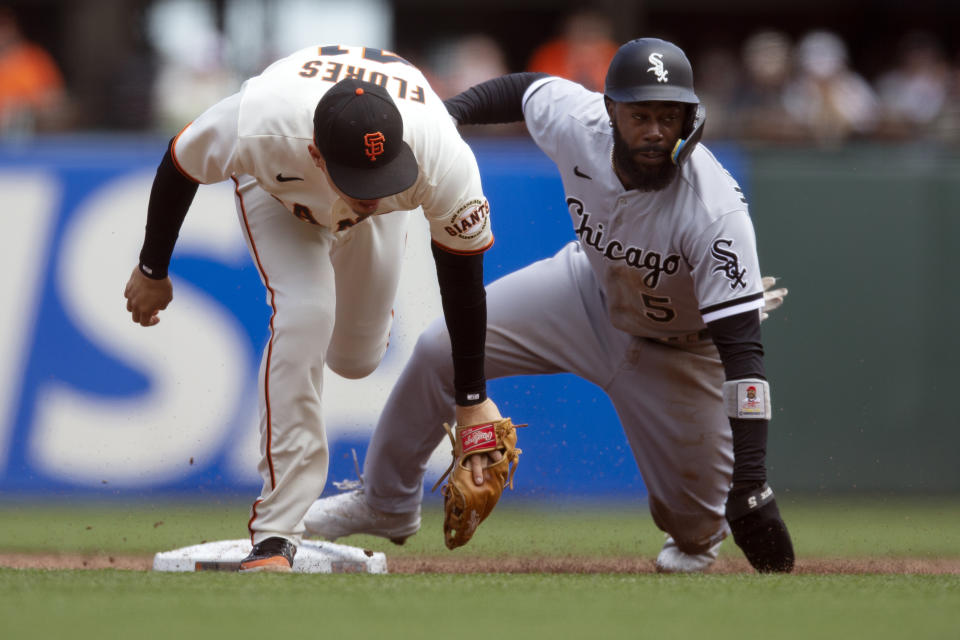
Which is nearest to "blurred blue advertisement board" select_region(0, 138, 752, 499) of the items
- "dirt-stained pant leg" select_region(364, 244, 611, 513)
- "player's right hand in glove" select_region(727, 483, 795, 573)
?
"dirt-stained pant leg" select_region(364, 244, 611, 513)

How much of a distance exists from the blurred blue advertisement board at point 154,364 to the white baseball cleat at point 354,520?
4.37 feet

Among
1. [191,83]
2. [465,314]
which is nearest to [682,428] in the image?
[465,314]

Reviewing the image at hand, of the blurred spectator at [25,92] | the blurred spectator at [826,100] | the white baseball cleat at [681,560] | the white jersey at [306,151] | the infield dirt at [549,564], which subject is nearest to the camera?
the white jersey at [306,151]

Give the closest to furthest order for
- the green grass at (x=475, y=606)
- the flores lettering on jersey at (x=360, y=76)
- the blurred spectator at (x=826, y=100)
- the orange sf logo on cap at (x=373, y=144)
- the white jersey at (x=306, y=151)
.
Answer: the green grass at (x=475, y=606)
the orange sf logo on cap at (x=373, y=144)
the white jersey at (x=306, y=151)
the flores lettering on jersey at (x=360, y=76)
the blurred spectator at (x=826, y=100)

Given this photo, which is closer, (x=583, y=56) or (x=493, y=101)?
(x=493, y=101)

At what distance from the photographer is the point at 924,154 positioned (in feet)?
23.5

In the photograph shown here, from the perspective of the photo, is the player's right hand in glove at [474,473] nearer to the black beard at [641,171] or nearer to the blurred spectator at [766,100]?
the black beard at [641,171]

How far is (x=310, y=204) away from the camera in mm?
4023

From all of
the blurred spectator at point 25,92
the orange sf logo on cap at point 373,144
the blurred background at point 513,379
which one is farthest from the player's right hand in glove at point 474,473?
the blurred spectator at point 25,92

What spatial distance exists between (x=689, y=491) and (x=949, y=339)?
278 cm

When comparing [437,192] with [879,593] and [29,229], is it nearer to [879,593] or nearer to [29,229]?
[879,593]

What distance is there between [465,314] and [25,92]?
578 cm

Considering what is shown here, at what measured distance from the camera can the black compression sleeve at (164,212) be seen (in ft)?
13.2

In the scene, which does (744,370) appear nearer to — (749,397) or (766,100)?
(749,397)
